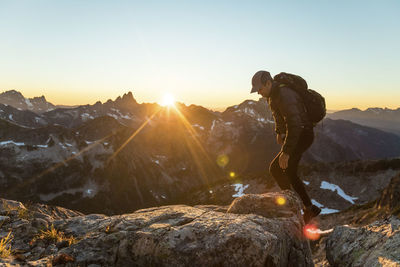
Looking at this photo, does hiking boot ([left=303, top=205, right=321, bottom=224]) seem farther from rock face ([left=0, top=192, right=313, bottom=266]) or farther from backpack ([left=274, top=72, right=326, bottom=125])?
backpack ([left=274, top=72, right=326, bottom=125])

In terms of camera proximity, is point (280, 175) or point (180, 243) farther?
point (280, 175)

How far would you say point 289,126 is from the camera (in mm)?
6074

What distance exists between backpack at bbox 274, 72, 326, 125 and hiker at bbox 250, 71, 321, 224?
89 millimetres

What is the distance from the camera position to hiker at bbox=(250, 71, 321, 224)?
19.8ft

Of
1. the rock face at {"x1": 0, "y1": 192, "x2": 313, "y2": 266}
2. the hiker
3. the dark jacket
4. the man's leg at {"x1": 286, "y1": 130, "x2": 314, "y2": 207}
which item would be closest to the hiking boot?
the hiker

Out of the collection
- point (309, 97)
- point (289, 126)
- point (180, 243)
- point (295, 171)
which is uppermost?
point (309, 97)

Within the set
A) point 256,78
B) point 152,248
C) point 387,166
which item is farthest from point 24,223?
point 387,166

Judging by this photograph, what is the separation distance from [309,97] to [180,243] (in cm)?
459

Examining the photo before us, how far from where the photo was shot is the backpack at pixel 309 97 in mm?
6184

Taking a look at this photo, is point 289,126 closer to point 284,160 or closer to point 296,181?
point 284,160

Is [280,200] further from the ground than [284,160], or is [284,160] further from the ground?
[284,160]

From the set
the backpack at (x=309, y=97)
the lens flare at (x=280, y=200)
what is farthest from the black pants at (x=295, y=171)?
the lens flare at (x=280, y=200)

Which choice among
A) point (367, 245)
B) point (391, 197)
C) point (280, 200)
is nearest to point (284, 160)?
point (280, 200)

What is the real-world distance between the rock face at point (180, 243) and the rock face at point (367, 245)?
719 millimetres
